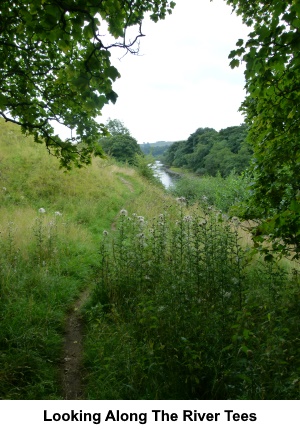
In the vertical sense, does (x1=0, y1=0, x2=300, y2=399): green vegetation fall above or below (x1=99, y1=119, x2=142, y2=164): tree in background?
below

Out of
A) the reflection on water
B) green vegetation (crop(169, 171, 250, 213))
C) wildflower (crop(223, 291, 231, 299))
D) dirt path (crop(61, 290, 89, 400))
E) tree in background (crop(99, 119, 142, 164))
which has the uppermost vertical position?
tree in background (crop(99, 119, 142, 164))

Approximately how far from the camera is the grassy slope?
3523 millimetres

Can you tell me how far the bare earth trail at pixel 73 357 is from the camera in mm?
Answer: 3398

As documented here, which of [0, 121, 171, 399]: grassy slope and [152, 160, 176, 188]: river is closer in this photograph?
[0, 121, 171, 399]: grassy slope

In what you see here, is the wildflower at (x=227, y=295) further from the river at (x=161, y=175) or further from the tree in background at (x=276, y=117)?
the river at (x=161, y=175)

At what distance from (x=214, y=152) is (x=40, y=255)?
61153mm

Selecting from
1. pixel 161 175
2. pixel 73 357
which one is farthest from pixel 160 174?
pixel 73 357

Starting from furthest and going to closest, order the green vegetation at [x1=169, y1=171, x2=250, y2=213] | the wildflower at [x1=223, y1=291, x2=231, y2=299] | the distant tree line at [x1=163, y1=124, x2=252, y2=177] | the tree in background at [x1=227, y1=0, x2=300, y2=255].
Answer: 1. the distant tree line at [x1=163, y1=124, x2=252, y2=177]
2. the green vegetation at [x1=169, y1=171, x2=250, y2=213]
3. the wildflower at [x1=223, y1=291, x2=231, y2=299]
4. the tree in background at [x1=227, y1=0, x2=300, y2=255]

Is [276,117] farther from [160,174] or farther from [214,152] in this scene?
[214,152]

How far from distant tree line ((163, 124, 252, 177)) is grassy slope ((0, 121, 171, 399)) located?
90.1 ft

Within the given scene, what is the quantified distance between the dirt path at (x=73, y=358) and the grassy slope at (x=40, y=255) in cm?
11

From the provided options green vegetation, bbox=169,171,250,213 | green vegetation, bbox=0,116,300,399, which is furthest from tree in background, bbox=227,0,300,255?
green vegetation, bbox=169,171,250,213

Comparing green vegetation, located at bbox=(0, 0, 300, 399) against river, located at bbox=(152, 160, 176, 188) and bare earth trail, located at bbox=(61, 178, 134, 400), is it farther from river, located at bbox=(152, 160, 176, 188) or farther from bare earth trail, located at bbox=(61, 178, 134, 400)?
river, located at bbox=(152, 160, 176, 188)

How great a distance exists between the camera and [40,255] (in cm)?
654
